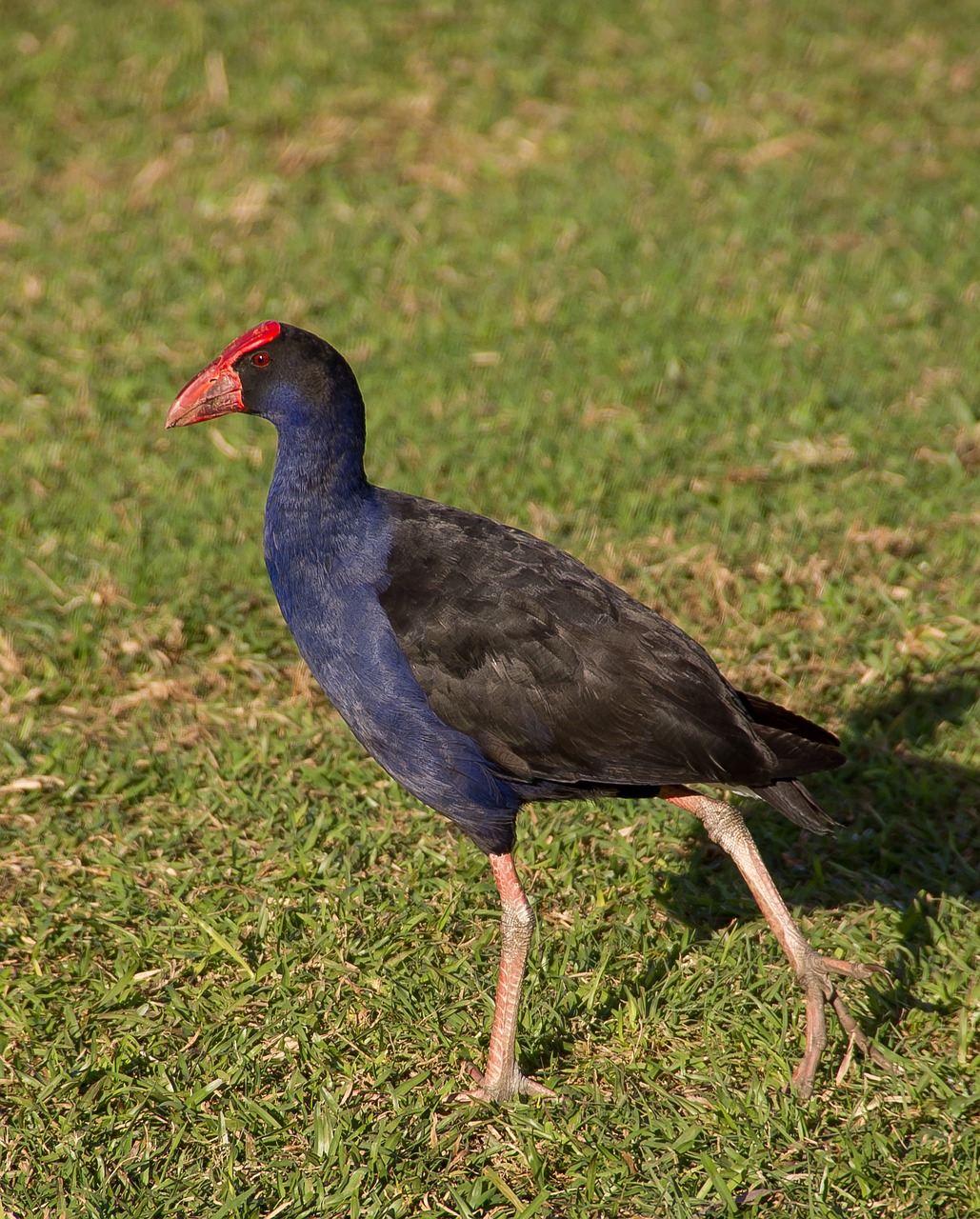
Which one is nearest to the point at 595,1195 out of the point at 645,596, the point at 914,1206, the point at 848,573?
the point at 914,1206

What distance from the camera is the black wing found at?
353 cm

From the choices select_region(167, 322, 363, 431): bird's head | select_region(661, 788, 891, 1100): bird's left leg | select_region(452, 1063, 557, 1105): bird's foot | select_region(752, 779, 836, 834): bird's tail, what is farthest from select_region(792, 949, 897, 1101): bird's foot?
select_region(167, 322, 363, 431): bird's head

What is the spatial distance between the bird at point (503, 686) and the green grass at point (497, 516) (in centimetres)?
28

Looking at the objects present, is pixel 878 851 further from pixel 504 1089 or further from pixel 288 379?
pixel 288 379

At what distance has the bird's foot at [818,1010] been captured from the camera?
11.7ft

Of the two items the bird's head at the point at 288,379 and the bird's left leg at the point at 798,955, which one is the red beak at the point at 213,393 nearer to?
the bird's head at the point at 288,379

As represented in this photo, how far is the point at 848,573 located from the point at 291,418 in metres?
2.52

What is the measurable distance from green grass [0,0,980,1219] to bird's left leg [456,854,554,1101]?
0.06m

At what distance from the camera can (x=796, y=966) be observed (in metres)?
3.58

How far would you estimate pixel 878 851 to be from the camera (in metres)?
4.37

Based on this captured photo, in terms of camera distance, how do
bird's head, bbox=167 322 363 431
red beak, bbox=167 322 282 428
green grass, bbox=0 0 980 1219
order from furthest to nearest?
1. red beak, bbox=167 322 282 428
2. bird's head, bbox=167 322 363 431
3. green grass, bbox=0 0 980 1219

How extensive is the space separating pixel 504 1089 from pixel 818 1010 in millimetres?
797

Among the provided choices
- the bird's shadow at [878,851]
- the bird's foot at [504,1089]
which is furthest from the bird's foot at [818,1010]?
the bird's foot at [504,1089]

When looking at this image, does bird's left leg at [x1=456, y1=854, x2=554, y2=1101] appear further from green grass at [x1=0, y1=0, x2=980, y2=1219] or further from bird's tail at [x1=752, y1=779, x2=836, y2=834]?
bird's tail at [x1=752, y1=779, x2=836, y2=834]
